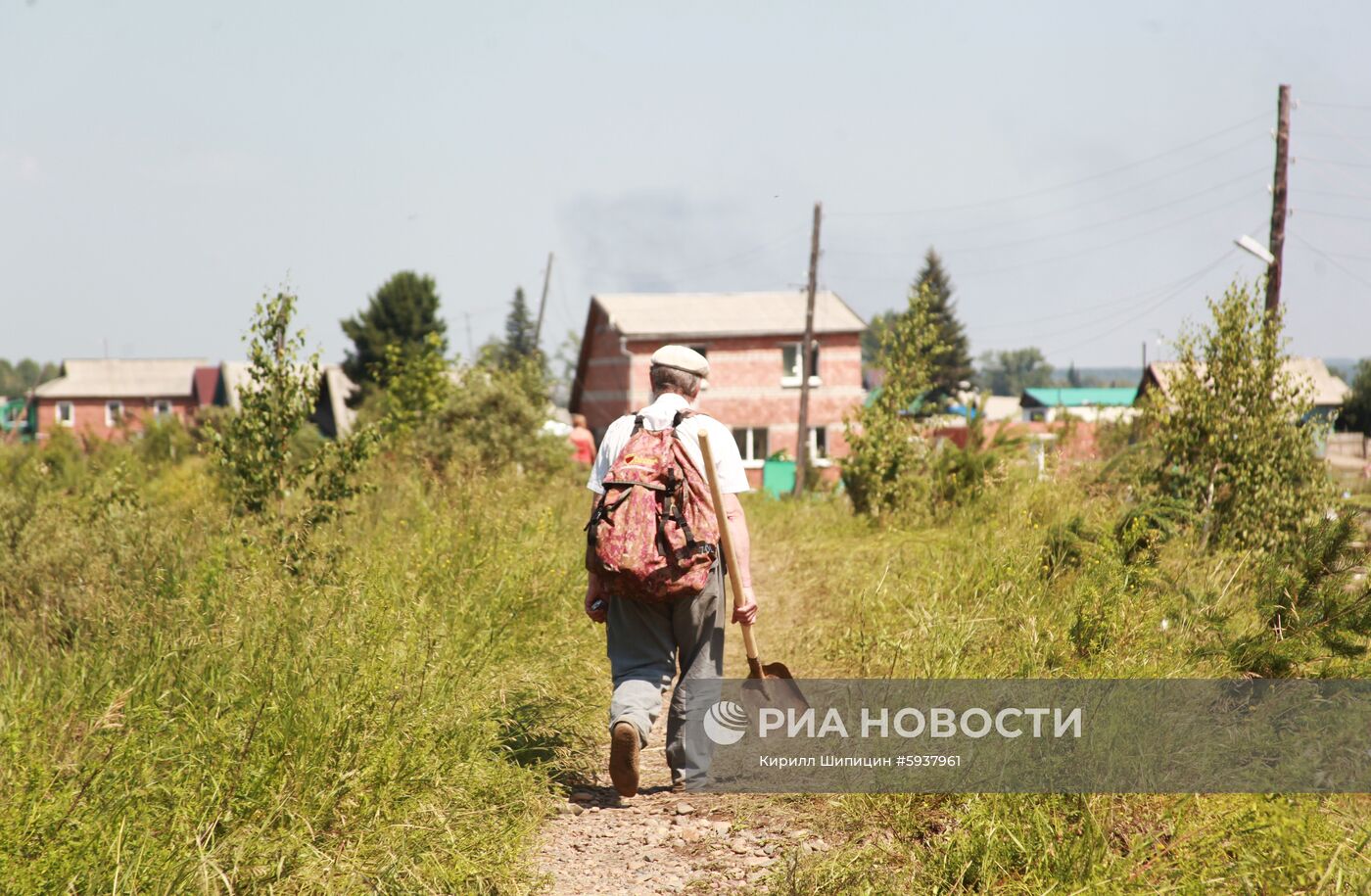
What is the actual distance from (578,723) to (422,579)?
6.10 feet

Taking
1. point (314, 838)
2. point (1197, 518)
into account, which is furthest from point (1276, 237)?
point (314, 838)

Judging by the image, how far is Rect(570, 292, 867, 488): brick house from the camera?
40594 millimetres

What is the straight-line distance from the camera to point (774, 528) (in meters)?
12.4

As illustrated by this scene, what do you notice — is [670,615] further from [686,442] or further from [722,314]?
[722,314]

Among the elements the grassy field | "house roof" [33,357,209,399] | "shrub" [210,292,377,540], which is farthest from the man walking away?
"house roof" [33,357,209,399]

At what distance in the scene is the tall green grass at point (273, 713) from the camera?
3.42 m

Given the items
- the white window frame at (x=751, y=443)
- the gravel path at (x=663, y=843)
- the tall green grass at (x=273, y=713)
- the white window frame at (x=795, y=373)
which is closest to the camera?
the tall green grass at (x=273, y=713)

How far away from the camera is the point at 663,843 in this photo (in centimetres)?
426

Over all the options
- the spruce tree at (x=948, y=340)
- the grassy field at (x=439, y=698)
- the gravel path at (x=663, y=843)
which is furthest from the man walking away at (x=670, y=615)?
the spruce tree at (x=948, y=340)

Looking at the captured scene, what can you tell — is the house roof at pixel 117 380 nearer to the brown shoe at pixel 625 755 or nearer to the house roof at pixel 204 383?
→ the house roof at pixel 204 383

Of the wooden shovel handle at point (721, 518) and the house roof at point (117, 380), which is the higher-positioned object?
the house roof at point (117, 380)

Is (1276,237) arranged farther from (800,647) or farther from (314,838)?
(314,838)

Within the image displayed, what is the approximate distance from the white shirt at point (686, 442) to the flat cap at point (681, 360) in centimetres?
12

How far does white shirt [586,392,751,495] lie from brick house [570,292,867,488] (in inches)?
1387
